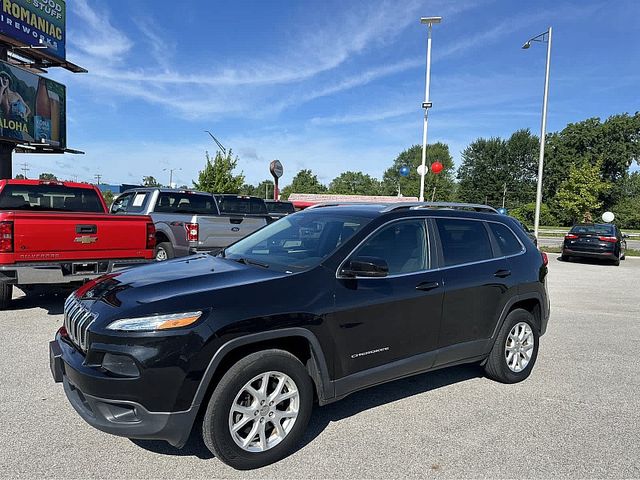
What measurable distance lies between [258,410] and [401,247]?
1706 mm

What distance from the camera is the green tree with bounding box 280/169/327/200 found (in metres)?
102

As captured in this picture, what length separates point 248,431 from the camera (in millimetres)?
2818

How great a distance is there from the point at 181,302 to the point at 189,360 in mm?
336

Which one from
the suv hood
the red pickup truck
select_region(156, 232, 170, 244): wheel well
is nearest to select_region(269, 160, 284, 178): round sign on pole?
select_region(156, 232, 170, 244): wheel well

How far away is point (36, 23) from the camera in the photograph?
81.0ft

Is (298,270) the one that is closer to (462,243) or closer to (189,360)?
(189,360)

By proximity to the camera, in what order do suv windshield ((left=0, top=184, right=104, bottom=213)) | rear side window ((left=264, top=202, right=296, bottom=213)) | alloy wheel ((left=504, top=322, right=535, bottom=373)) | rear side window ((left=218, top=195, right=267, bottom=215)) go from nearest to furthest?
alloy wheel ((left=504, top=322, right=535, bottom=373)), suv windshield ((left=0, top=184, right=104, bottom=213)), rear side window ((left=218, top=195, right=267, bottom=215)), rear side window ((left=264, top=202, right=296, bottom=213))

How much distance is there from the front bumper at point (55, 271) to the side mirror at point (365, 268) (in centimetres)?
321

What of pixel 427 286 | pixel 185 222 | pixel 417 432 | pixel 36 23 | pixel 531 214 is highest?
pixel 36 23

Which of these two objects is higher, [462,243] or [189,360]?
[462,243]

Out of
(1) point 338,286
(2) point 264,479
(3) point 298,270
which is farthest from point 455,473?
(3) point 298,270

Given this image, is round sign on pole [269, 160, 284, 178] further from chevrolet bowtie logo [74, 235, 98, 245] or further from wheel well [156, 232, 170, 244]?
chevrolet bowtie logo [74, 235, 98, 245]

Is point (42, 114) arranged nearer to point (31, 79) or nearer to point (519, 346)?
point (31, 79)

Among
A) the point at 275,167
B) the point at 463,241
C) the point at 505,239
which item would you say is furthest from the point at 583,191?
the point at 463,241
